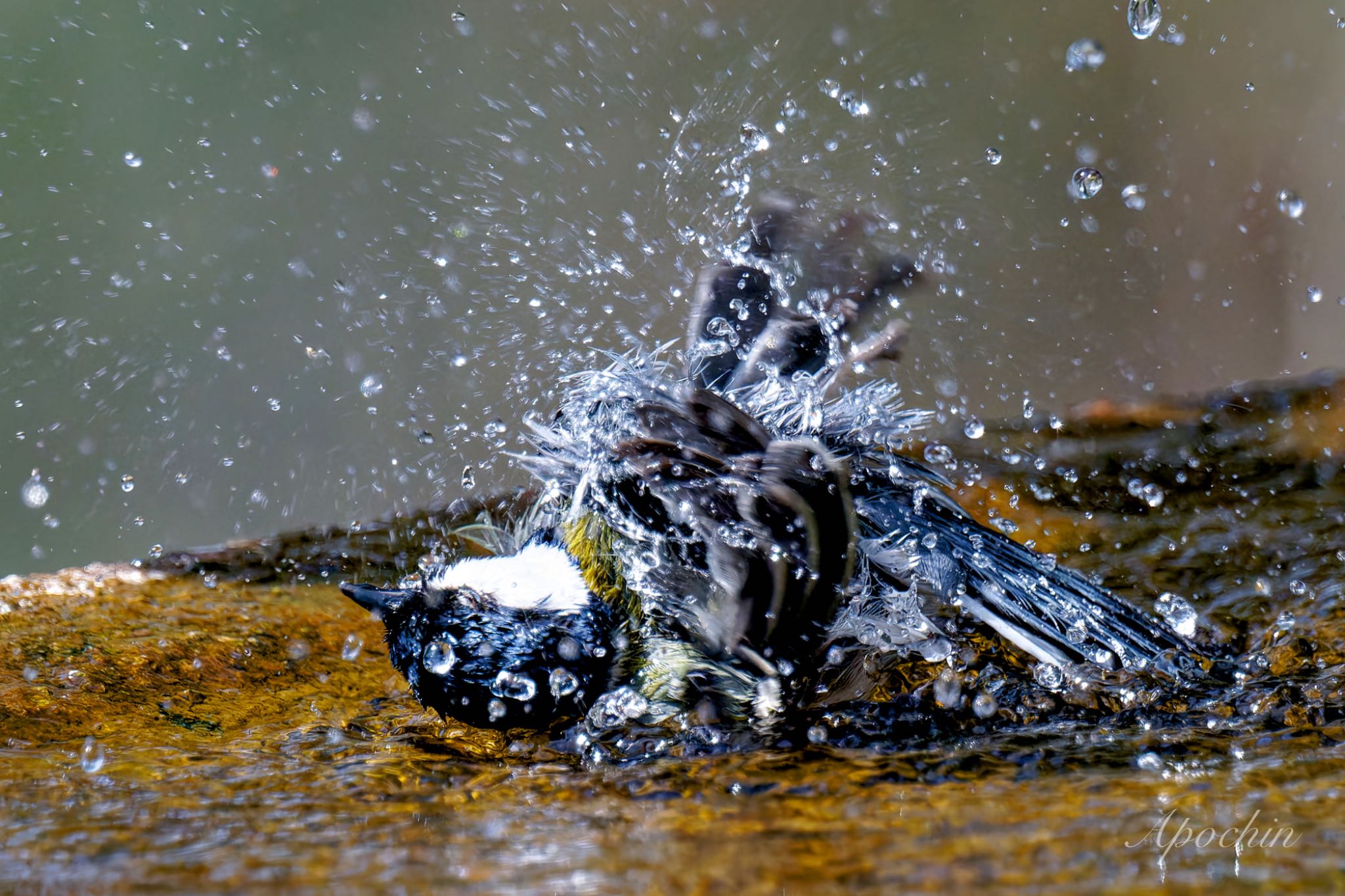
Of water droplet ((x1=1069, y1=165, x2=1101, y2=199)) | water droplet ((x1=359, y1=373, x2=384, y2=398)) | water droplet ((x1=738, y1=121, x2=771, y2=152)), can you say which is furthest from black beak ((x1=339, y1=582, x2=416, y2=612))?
water droplet ((x1=359, y1=373, x2=384, y2=398))

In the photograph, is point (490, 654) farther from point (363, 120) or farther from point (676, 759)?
point (363, 120)

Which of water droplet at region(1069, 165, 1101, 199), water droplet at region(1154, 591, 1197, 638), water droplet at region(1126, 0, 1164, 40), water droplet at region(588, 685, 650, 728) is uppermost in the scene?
water droplet at region(1126, 0, 1164, 40)

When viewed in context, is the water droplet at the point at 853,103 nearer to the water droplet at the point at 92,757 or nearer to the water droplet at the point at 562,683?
the water droplet at the point at 562,683

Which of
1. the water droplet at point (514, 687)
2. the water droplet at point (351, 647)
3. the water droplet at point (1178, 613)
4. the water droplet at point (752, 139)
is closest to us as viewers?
the water droplet at point (514, 687)

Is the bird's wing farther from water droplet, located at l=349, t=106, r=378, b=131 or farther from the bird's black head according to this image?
water droplet, located at l=349, t=106, r=378, b=131

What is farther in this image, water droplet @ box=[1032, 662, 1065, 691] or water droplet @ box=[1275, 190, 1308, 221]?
water droplet @ box=[1275, 190, 1308, 221]

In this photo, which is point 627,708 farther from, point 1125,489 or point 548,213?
point 548,213

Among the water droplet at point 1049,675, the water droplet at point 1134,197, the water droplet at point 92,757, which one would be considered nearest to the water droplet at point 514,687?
the water droplet at point 92,757

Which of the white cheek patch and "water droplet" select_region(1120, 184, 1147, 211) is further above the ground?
"water droplet" select_region(1120, 184, 1147, 211)
